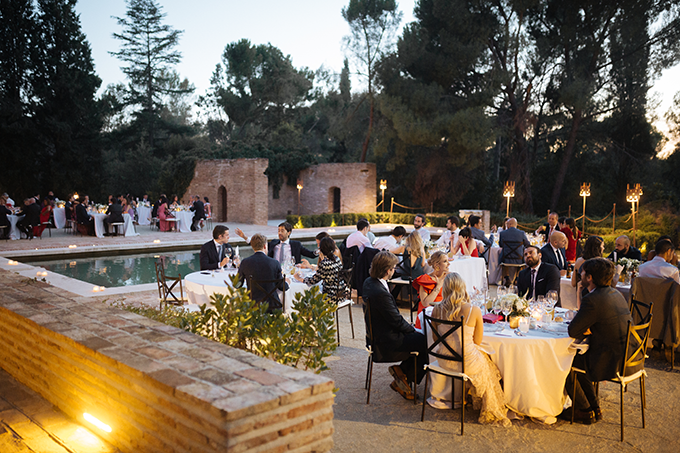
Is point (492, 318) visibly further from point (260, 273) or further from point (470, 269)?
point (470, 269)

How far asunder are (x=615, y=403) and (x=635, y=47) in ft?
69.5

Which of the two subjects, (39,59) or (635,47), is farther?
(39,59)

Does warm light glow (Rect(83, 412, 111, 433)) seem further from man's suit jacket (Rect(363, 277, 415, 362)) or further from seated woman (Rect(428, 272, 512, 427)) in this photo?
seated woman (Rect(428, 272, 512, 427))

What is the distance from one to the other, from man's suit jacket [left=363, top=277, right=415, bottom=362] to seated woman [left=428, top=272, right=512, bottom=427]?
1.35ft

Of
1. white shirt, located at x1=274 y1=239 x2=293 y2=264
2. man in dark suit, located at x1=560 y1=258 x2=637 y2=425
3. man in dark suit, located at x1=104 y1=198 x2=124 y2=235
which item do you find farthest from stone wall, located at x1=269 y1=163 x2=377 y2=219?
man in dark suit, located at x1=560 y1=258 x2=637 y2=425

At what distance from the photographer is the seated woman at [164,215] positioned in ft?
57.6

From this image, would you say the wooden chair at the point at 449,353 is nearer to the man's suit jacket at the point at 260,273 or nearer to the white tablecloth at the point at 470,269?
the man's suit jacket at the point at 260,273

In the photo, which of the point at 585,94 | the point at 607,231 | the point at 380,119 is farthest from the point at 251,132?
the point at 607,231

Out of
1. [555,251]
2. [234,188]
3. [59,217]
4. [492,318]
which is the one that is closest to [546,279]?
[555,251]

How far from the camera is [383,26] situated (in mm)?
26266

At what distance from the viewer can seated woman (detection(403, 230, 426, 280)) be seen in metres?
Answer: 6.74

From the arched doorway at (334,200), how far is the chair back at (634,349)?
2292 centimetres

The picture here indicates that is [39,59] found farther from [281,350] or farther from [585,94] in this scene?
[281,350]

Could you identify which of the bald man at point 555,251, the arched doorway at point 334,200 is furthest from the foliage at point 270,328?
the arched doorway at point 334,200
